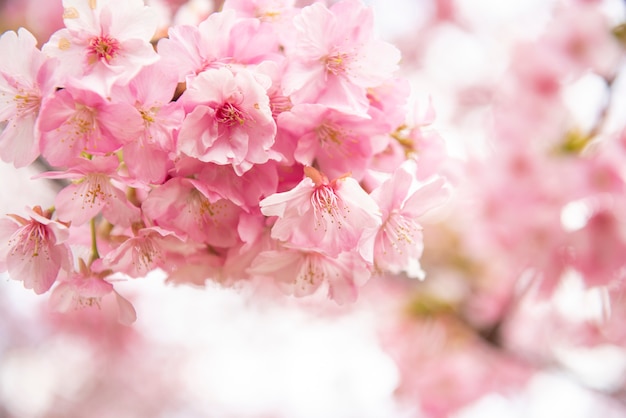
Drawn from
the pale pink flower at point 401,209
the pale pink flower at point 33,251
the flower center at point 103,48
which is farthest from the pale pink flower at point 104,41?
the pale pink flower at point 401,209

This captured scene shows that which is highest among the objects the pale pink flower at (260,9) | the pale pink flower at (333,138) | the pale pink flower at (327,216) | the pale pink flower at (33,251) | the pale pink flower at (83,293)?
the pale pink flower at (260,9)

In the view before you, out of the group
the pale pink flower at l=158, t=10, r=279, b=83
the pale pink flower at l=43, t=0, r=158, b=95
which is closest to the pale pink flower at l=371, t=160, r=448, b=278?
the pale pink flower at l=158, t=10, r=279, b=83

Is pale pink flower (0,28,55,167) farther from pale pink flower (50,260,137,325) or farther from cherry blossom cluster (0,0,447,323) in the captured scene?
pale pink flower (50,260,137,325)

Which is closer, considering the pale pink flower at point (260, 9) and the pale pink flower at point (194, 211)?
Result: the pale pink flower at point (194, 211)

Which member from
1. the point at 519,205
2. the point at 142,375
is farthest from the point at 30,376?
the point at 519,205

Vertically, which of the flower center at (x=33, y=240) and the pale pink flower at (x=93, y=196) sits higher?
the pale pink flower at (x=93, y=196)

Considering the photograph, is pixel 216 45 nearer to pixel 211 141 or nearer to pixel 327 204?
pixel 211 141

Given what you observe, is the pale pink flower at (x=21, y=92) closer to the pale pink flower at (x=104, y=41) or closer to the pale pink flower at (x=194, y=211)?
the pale pink flower at (x=104, y=41)

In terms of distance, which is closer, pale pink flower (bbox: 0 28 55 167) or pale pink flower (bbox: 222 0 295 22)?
pale pink flower (bbox: 0 28 55 167)
